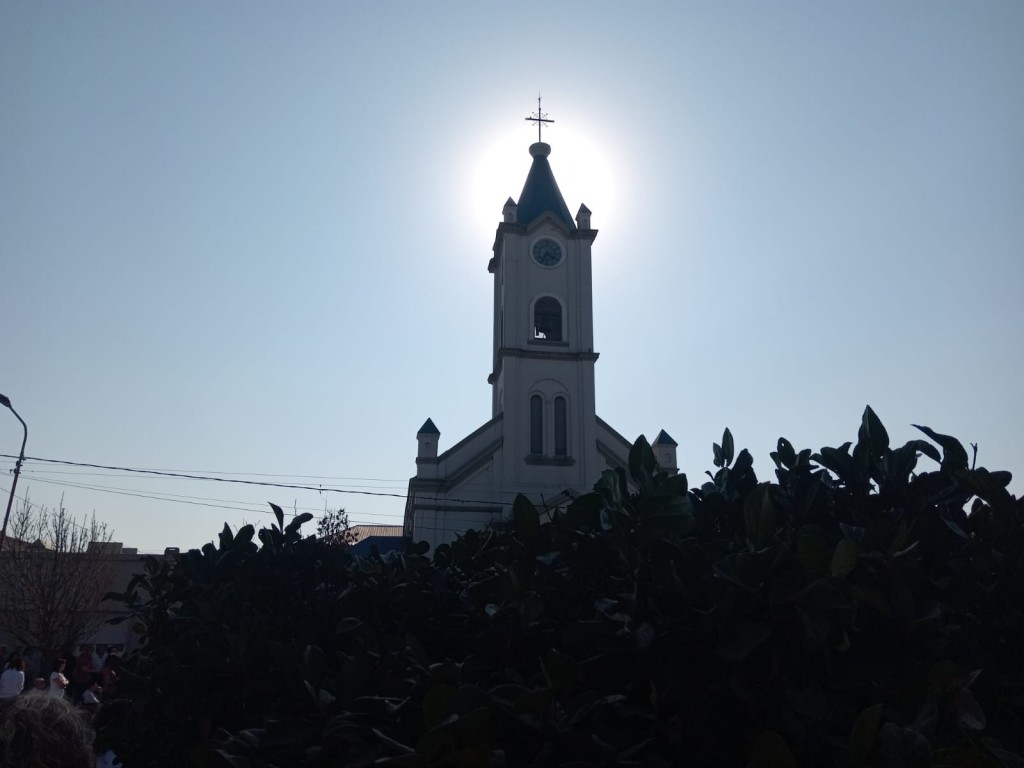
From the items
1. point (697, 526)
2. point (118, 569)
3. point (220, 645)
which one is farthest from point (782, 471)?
point (118, 569)

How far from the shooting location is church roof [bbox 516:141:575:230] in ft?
107

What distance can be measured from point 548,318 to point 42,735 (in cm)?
2883

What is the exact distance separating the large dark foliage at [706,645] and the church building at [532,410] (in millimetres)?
24592

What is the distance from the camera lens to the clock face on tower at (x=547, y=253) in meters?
31.5

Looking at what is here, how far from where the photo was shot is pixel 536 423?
3019 centimetres

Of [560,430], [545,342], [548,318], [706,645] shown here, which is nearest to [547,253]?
[548,318]

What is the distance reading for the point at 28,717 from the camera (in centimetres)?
304

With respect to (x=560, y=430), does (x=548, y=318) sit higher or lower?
higher

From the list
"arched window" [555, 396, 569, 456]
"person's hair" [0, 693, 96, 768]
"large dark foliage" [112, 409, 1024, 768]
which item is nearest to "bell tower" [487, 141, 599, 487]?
"arched window" [555, 396, 569, 456]

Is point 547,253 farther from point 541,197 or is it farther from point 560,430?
point 560,430

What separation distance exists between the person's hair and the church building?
2462 cm

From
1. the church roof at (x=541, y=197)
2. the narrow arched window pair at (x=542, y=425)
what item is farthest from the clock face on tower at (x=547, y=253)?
the narrow arched window pair at (x=542, y=425)

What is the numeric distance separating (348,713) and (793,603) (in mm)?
1262

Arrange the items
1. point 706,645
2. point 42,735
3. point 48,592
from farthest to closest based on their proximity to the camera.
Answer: point 48,592
point 42,735
point 706,645
